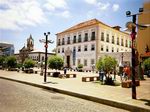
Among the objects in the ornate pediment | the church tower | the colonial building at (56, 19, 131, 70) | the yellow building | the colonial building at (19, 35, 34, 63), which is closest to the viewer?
the yellow building

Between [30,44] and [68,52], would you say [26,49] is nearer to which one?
[30,44]

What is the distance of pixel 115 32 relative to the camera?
156 feet

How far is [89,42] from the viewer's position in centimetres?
4478

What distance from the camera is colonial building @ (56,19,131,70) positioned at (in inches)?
1709

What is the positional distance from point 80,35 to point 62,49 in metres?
7.52

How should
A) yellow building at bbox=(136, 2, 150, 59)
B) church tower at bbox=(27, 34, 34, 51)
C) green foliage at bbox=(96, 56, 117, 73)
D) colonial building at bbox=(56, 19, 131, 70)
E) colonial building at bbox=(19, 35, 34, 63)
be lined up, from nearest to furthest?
green foliage at bbox=(96, 56, 117, 73) < yellow building at bbox=(136, 2, 150, 59) < colonial building at bbox=(56, 19, 131, 70) < colonial building at bbox=(19, 35, 34, 63) < church tower at bbox=(27, 34, 34, 51)

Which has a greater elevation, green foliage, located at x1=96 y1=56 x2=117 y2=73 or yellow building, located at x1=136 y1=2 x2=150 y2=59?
yellow building, located at x1=136 y1=2 x2=150 y2=59

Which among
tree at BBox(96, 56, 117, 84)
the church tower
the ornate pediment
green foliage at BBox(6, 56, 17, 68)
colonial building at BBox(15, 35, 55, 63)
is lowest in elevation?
tree at BBox(96, 56, 117, 84)

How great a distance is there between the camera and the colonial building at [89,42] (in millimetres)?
43406

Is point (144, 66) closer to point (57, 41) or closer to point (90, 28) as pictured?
point (90, 28)

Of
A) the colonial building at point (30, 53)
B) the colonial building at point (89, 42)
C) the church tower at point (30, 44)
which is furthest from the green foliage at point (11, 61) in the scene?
the church tower at point (30, 44)

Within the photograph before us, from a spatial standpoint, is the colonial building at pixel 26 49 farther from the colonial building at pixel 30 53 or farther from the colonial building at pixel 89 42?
the colonial building at pixel 89 42

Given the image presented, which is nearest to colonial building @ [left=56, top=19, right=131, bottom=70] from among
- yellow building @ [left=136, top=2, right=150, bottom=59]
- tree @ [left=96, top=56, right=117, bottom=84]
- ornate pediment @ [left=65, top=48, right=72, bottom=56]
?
ornate pediment @ [left=65, top=48, right=72, bottom=56]

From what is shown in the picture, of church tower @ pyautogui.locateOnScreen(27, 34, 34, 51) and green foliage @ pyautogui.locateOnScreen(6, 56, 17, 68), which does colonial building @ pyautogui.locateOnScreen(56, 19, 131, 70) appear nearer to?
green foliage @ pyautogui.locateOnScreen(6, 56, 17, 68)
